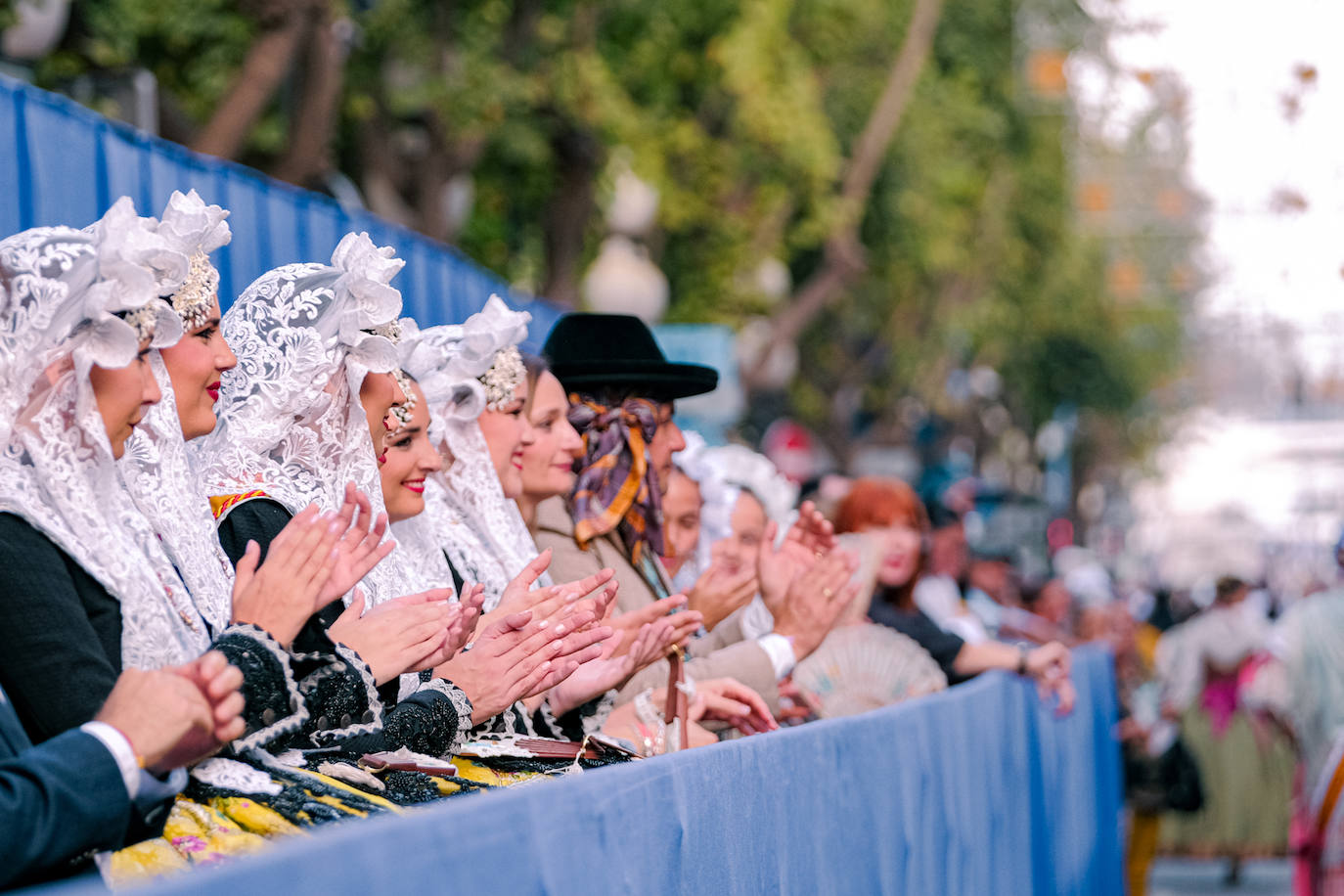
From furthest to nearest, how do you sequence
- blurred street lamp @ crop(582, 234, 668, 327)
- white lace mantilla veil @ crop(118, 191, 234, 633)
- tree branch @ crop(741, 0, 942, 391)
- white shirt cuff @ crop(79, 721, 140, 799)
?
tree branch @ crop(741, 0, 942, 391) → blurred street lamp @ crop(582, 234, 668, 327) → white lace mantilla veil @ crop(118, 191, 234, 633) → white shirt cuff @ crop(79, 721, 140, 799)

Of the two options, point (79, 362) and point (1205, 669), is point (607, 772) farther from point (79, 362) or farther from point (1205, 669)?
point (1205, 669)

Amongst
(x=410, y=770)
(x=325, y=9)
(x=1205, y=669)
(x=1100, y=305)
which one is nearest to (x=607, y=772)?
(x=410, y=770)

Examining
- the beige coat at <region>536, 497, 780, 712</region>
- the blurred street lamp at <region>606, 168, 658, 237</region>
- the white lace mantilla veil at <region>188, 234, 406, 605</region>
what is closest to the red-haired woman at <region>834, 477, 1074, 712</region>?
the beige coat at <region>536, 497, 780, 712</region>

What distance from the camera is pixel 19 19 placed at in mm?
8352

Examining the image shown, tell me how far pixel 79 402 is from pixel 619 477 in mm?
2739

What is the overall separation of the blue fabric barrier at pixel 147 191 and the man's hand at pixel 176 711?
10.1 feet

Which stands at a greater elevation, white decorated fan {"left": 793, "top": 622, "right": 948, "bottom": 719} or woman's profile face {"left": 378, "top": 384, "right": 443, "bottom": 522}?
woman's profile face {"left": 378, "top": 384, "right": 443, "bottom": 522}

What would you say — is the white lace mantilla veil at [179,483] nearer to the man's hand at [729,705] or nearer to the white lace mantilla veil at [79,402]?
the white lace mantilla veil at [79,402]

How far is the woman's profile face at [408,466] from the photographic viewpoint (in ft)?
13.9

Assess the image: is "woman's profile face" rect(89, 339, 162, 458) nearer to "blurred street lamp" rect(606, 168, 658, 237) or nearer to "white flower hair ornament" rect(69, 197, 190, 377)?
"white flower hair ornament" rect(69, 197, 190, 377)

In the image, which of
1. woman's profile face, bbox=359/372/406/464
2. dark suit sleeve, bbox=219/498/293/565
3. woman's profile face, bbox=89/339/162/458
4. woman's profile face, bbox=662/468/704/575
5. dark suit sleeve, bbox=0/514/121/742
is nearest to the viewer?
dark suit sleeve, bbox=0/514/121/742

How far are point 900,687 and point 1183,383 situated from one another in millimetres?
50079

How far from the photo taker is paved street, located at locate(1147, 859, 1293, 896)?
13102 mm

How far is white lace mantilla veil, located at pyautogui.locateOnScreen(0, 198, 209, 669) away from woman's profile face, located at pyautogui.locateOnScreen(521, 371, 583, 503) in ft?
6.74
